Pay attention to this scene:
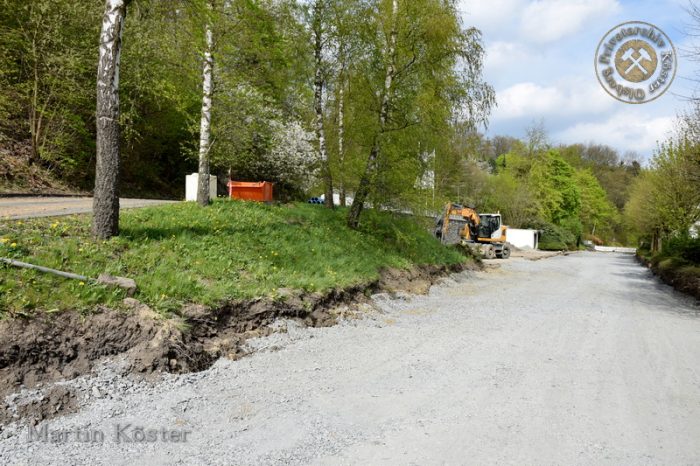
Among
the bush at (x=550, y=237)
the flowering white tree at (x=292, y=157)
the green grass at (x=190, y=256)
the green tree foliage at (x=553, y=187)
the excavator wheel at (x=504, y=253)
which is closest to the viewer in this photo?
the green grass at (x=190, y=256)

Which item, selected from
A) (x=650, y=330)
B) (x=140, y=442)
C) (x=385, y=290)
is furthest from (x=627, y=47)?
(x=140, y=442)

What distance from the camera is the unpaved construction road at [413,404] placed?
3703 mm

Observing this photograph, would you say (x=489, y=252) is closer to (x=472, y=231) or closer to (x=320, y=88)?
(x=472, y=231)

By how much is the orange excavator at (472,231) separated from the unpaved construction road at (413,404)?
657 inches

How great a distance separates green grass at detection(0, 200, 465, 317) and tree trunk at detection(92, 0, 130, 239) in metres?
0.36

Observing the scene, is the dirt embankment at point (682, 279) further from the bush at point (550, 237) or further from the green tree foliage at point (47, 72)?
the bush at point (550, 237)

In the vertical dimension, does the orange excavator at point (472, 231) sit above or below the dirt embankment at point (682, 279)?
above

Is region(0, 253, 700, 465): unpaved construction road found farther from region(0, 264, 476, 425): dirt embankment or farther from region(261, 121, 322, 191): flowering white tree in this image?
region(261, 121, 322, 191): flowering white tree

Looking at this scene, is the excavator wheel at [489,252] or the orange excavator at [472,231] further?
the excavator wheel at [489,252]

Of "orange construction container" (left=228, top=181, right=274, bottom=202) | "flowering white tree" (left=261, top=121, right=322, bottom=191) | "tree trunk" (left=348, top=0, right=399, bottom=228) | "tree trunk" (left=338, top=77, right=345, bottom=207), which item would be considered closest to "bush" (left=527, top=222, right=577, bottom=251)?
"flowering white tree" (left=261, top=121, right=322, bottom=191)

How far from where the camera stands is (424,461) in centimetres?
358

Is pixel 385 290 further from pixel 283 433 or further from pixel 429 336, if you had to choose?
Result: pixel 283 433

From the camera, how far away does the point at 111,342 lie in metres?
5.08

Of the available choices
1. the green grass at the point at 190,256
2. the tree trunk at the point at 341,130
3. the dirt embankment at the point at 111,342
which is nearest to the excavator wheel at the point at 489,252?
the tree trunk at the point at 341,130
